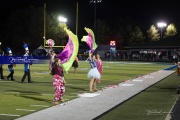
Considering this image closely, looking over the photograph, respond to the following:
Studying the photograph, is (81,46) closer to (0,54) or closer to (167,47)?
(167,47)

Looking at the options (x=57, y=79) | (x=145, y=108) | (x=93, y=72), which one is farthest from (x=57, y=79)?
(x=93, y=72)

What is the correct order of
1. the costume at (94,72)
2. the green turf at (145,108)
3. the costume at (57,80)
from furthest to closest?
the costume at (94,72) → the costume at (57,80) → the green turf at (145,108)

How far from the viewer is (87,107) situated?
11.1 m

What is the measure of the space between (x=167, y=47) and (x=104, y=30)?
137 ft

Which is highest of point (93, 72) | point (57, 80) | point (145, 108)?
point (93, 72)

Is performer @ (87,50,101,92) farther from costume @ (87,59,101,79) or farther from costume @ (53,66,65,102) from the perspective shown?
costume @ (53,66,65,102)

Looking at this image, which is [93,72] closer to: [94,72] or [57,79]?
[94,72]

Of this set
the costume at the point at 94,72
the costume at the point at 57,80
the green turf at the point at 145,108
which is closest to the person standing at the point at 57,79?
the costume at the point at 57,80

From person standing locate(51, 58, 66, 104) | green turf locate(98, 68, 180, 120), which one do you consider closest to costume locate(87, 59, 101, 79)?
green turf locate(98, 68, 180, 120)

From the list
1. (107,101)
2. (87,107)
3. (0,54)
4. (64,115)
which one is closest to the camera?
(64,115)

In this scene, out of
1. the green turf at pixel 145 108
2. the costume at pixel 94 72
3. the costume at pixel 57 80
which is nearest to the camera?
the green turf at pixel 145 108

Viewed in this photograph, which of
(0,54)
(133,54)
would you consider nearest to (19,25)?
(133,54)

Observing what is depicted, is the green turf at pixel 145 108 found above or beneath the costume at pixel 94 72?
beneath

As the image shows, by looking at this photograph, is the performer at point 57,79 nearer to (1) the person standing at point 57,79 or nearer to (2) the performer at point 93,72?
(1) the person standing at point 57,79
